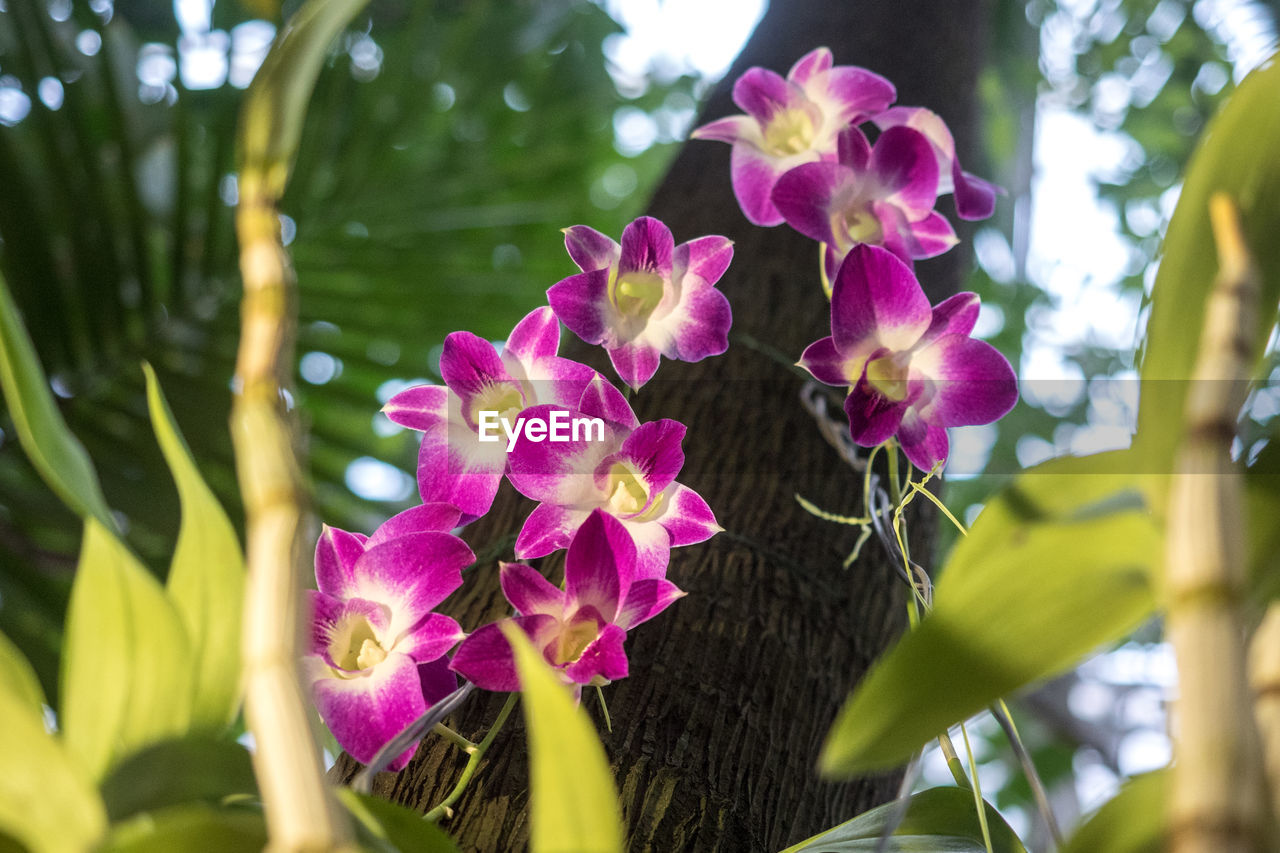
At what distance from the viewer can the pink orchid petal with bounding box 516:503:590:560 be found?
28 cm

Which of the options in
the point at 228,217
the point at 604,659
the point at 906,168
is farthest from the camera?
the point at 228,217

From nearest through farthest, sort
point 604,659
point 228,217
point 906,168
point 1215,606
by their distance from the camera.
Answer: point 1215,606
point 604,659
point 906,168
point 228,217

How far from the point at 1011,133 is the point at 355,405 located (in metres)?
1.81

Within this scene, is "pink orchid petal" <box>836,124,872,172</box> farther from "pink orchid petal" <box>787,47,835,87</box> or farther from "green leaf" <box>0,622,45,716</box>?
"green leaf" <box>0,622,45,716</box>

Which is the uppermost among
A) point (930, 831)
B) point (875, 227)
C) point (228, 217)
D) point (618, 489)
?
point (228, 217)

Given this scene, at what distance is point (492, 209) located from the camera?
142 centimetres

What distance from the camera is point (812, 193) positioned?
334 millimetres

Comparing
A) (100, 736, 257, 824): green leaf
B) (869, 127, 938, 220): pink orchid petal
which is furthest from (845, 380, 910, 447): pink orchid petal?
(100, 736, 257, 824): green leaf

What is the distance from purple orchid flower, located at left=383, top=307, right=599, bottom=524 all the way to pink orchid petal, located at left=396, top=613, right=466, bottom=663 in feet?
0.15

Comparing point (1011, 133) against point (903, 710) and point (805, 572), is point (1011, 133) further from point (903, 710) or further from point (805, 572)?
point (903, 710)

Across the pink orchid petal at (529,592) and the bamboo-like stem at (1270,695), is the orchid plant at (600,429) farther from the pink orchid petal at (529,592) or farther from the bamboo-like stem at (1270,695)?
the bamboo-like stem at (1270,695)

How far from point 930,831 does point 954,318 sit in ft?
0.55

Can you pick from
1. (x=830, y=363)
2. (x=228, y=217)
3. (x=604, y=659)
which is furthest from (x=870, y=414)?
(x=228, y=217)

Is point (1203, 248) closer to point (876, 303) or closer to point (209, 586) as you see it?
point (876, 303)
